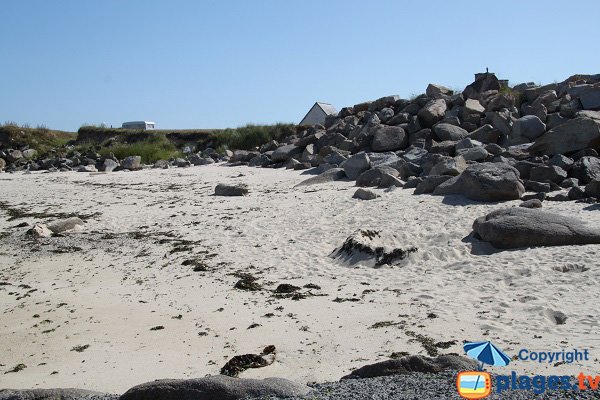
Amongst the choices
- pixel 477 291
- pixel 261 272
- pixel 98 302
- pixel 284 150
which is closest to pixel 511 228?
pixel 477 291

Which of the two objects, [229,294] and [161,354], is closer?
[161,354]

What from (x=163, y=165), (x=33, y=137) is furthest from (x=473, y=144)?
(x=33, y=137)

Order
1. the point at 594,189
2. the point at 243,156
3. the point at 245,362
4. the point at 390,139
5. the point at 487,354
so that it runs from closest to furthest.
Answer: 1. the point at 487,354
2. the point at 245,362
3. the point at 594,189
4. the point at 390,139
5. the point at 243,156

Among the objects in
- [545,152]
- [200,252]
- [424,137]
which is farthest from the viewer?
[424,137]

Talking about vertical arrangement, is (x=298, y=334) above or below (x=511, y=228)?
below

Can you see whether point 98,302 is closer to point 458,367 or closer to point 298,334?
point 298,334

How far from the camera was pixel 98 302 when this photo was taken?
268 inches

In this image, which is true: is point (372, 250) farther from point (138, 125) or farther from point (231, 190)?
point (138, 125)

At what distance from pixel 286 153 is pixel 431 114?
4.52m

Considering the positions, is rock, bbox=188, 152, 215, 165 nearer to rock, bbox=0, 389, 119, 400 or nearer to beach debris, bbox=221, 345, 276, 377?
beach debris, bbox=221, 345, 276, 377

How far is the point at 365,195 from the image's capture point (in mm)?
10953

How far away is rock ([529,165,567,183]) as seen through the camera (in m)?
10.3

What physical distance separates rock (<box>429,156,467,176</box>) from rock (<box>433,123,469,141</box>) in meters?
3.37

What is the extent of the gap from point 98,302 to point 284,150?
12.1m
